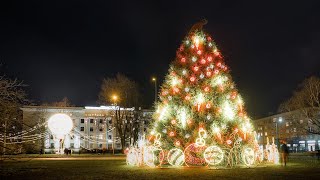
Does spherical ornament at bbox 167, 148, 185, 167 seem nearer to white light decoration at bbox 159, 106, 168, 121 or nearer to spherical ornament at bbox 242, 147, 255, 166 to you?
white light decoration at bbox 159, 106, 168, 121

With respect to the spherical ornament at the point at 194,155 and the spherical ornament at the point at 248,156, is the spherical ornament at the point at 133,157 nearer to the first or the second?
the spherical ornament at the point at 194,155

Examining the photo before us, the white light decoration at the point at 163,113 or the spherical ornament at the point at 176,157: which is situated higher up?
the white light decoration at the point at 163,113

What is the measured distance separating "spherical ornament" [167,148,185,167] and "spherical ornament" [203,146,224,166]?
1.51 m

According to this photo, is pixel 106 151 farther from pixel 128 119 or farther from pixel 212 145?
pixel 212 145

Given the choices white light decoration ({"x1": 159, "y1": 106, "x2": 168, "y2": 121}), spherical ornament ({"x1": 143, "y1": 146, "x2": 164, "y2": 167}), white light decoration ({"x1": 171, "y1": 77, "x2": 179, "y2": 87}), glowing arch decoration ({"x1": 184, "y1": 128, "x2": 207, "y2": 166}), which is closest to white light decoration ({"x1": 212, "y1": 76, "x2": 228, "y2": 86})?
white light decoration ({"x1": 171, "y1": 77, "x2": 179, "y2": 87})

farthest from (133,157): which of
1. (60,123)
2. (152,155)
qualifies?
(60,123)

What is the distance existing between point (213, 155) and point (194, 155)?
1561mm

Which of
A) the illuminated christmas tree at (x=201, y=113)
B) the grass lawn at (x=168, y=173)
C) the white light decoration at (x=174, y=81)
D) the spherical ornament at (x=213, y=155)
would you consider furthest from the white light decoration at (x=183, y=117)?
the grass lawn at (x=168, y=173)

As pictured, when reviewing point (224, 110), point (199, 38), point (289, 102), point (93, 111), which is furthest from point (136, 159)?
point (93, 111)

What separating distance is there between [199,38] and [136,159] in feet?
30.6

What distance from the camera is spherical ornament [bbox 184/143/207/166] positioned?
26594 millimetres

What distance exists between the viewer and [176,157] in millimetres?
26578

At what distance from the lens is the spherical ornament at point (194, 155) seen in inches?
1047

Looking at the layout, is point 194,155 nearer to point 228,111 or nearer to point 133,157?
point 228,111
